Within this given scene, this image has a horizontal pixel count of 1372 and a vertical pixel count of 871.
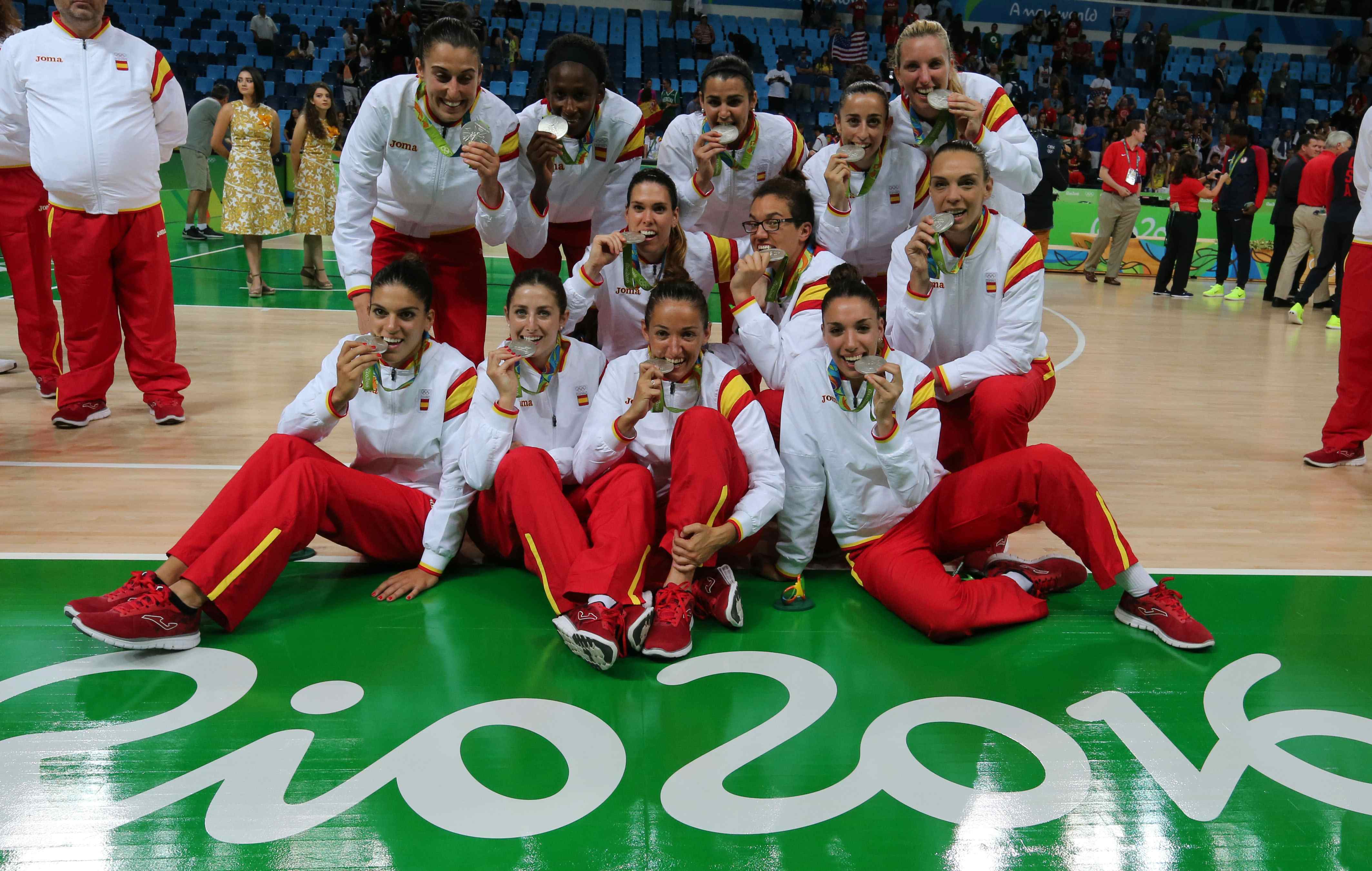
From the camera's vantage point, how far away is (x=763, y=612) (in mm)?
3396

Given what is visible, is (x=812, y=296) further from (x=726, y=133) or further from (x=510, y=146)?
(x=510, y=146)

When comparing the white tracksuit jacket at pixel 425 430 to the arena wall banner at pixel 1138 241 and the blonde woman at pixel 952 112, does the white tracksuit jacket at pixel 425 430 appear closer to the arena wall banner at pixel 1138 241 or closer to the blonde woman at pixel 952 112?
the blonde woman at pixel 952 112

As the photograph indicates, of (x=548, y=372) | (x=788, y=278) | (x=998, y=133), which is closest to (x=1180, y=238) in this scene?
(x=998, y=133)

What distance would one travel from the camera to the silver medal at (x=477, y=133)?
3855 millimetres

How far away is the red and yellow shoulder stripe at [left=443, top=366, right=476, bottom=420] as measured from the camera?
3.55 metres

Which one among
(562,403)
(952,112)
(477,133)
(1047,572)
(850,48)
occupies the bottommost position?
(1047,572)

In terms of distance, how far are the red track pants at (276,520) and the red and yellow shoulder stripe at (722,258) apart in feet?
5.40

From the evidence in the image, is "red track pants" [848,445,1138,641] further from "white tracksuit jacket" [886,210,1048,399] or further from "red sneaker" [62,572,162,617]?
"red sneaker" [62,572,162,617]

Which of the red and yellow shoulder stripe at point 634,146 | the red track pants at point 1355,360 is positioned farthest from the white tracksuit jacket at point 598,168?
the red track pants at point 1355,360

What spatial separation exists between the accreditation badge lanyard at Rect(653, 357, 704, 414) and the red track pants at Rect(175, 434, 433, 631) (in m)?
0.88

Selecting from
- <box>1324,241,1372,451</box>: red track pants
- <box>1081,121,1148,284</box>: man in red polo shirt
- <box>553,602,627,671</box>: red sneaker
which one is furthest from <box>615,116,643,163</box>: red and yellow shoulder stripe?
<box>1081,121,1148,284</box>: man in red polo shirt

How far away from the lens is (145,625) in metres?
2.81

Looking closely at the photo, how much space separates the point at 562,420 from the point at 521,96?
56.9 ft

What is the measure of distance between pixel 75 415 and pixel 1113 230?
40.6 feet
